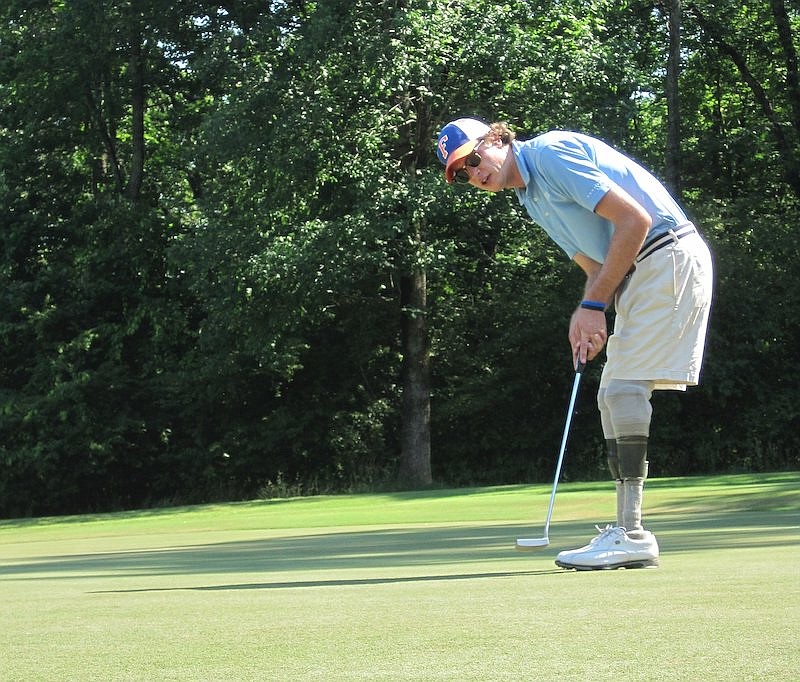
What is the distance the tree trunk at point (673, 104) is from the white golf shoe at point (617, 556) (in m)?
23.5

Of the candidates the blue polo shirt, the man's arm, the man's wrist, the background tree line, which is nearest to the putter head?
the man's arm

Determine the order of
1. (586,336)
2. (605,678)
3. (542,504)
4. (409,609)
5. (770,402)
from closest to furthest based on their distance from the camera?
(605,678), (409,609), (586,336), (542,504), (770,402)

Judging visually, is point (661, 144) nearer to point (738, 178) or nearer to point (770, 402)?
point (738, 178)

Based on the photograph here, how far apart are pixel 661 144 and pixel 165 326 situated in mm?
11549

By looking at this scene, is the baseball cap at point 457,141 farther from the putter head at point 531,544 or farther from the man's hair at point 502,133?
the putter head at point 531,544

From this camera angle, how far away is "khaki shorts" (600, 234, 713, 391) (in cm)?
555

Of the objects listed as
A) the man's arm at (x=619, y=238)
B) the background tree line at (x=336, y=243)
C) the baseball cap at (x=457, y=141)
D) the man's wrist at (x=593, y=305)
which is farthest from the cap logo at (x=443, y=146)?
the background tree line at (x=336, y=243)

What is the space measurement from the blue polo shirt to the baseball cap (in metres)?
0.19

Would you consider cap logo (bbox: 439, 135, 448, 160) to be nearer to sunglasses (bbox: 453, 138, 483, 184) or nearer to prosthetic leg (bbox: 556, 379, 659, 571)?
sunglasses (bbox: 453, 138, 483, 184)

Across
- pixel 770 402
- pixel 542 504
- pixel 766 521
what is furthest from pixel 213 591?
pixel 770 402

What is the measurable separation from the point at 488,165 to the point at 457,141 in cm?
16

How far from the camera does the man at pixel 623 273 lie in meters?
5.52

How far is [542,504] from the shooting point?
12953mm

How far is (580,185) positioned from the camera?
5.41 m
